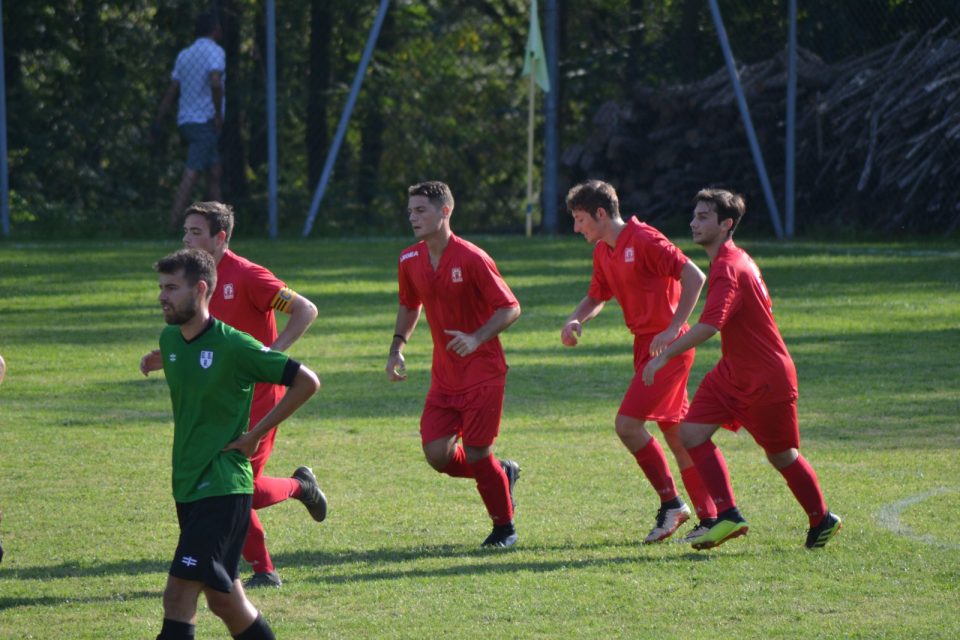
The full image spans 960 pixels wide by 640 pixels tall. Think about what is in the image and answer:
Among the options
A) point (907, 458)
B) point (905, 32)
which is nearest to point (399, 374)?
point (907, 458)

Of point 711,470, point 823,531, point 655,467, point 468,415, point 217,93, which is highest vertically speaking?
point 217,93

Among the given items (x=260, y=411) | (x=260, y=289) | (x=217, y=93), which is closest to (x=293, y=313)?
(x=260, y=289)

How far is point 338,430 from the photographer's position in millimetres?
10438

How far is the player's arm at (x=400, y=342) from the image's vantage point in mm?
7758

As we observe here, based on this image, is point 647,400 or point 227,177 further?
point 227,177

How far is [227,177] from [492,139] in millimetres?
6578

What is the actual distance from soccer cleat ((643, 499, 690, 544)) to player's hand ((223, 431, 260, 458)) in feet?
9.02

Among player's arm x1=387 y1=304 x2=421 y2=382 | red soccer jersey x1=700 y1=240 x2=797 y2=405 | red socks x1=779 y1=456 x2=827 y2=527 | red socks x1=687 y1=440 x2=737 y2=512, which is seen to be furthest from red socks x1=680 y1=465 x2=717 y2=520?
player's arm x1=387 y1=304 x2=421 y2=382

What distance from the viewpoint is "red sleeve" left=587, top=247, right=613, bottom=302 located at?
8156 mm

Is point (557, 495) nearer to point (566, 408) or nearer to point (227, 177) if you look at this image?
point (566, 408)

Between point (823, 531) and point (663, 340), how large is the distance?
1177mm

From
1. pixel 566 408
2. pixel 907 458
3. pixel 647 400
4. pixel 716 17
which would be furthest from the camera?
pixel 716 17

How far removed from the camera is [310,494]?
292 inches

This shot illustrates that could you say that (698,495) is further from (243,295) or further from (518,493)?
(243,295)
